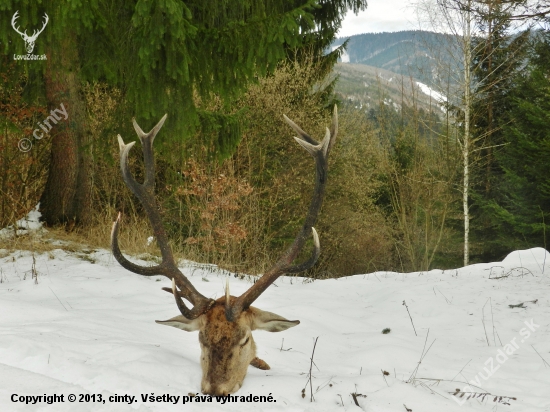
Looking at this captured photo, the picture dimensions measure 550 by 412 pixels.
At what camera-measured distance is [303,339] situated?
4.34 meters

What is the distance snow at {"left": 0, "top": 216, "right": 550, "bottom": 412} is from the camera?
2824 mm

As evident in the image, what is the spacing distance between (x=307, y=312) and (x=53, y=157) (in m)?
5.10

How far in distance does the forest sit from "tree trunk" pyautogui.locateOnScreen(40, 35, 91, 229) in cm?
2

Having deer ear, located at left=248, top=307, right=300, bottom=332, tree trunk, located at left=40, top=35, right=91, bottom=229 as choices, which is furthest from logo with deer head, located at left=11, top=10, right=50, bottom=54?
deer ear, located at left=248, top=307, right=300, bottom=332

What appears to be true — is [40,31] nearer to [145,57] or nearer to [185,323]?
[145,57]

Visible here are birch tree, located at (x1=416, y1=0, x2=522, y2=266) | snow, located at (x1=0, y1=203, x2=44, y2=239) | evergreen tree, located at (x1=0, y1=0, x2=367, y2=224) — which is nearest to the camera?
evergreen tree, located at (x1=0, y1=0, x2=367, y2=224)

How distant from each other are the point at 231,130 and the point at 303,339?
4.40 metres

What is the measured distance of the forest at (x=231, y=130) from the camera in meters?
6.30

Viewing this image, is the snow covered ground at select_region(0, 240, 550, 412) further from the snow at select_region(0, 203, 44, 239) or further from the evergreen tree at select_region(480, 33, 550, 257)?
the evergreen tree at select_region(480, 33, 550, 257)

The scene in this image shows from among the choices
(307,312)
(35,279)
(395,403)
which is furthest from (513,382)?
(35,279)

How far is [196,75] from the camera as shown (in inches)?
257

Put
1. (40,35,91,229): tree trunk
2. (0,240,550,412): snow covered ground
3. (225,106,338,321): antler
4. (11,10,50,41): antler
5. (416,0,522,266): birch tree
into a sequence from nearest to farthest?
(0,240,550,412): snow covered ground
(225,106,338,321): antler
(11,10,50,41): antler
(40,35,91,229): tree trunk
(416,0,522,266): birch tree

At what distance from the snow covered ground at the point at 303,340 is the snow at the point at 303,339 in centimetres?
1

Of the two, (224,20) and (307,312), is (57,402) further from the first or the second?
(224,20)
